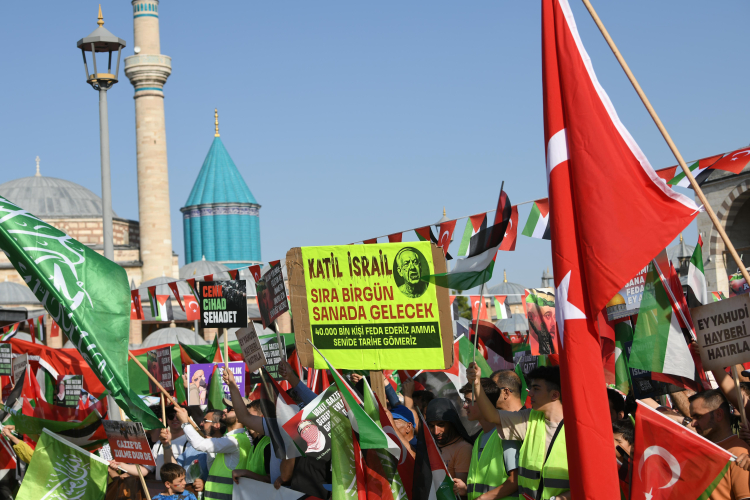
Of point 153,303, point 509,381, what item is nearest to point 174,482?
point 509,381

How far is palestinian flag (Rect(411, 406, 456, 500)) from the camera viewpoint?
15.7 ft

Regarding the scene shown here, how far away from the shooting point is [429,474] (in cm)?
480

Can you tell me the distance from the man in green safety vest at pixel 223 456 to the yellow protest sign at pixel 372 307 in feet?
2.44

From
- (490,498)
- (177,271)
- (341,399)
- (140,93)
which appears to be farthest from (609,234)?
(177,271)

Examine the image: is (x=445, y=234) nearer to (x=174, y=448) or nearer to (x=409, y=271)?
(x=409, y=271)

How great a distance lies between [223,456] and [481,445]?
2.13m

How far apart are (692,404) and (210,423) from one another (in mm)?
4094

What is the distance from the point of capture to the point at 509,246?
7.98 meters

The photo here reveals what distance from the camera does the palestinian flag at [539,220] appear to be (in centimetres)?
745

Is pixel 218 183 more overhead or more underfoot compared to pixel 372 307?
more overhead

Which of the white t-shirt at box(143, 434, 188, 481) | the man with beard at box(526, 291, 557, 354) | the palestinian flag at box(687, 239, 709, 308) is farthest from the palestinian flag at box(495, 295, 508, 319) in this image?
the white t-shirt at box(143, 434, 188, 481)

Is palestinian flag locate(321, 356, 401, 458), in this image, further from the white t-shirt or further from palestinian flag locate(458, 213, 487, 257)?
palestinian flag locate(458, 213, 487, 257)

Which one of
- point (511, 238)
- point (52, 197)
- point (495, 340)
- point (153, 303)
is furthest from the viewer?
point (52, 197)

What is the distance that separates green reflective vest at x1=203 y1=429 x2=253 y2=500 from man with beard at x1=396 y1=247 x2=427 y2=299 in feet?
5.13
